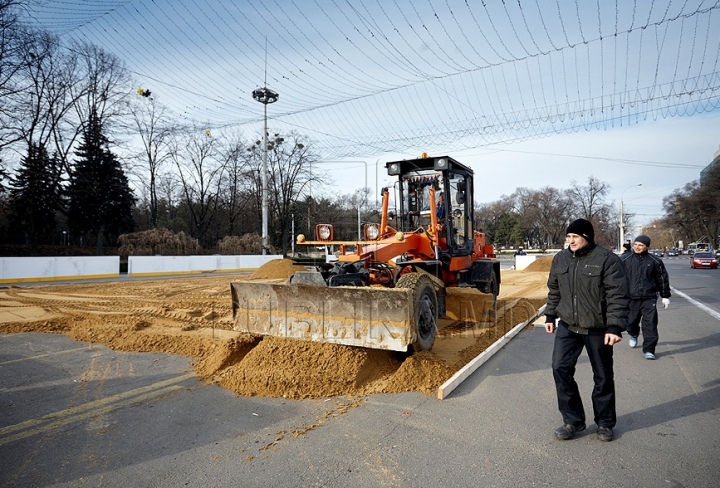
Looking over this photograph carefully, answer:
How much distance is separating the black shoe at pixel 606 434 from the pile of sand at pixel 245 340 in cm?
172

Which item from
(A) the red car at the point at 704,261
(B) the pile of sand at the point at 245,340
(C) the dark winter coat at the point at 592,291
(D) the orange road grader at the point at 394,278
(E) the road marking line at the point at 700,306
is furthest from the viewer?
(A) the red car at the point at 704,261

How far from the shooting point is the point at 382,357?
5.72 m

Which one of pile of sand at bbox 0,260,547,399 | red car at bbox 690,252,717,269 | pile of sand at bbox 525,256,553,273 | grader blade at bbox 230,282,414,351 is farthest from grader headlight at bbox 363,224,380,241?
red car at bbox 690,252,717,269

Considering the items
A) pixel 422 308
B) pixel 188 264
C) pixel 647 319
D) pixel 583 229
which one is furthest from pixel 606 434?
pixel 188 264

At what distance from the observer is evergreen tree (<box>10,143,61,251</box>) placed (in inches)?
1175

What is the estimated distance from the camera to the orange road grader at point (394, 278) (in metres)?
5.47

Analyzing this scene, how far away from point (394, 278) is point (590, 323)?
3628 millimetres

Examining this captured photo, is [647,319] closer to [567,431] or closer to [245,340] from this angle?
[567,431]

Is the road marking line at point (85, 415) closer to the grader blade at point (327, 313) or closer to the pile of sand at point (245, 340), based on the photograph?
the pile of sand at point (245, 340)

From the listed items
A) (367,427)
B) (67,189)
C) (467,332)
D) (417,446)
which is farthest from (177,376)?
(67,189)

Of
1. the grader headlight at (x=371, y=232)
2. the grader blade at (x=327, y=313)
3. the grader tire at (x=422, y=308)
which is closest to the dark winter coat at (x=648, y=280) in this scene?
the grader tire at (x=422, y=308)

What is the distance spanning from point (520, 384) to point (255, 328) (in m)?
3.68

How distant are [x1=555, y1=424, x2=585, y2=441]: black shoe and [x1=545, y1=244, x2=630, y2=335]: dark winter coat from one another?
831 millimetres

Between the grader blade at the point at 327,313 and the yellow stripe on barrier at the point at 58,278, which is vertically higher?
the grader blade at the point at 327,313
